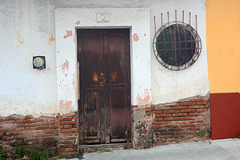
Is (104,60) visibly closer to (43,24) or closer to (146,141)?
(43,24)

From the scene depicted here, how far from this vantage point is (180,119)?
398 centimetres

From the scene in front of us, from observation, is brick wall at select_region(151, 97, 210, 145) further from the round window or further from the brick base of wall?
the brick base of wall

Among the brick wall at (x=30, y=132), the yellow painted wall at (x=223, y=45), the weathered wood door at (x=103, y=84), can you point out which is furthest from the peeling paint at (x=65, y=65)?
the yellow painted wall at (x=223, y=45)

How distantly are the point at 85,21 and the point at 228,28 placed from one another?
109 inches

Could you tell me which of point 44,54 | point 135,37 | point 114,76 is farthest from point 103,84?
point 44,54

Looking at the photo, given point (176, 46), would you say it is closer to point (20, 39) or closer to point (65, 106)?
point (65, 106)

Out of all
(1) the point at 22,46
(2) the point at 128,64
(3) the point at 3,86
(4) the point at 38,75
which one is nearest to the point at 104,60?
(2) the point at 128,64

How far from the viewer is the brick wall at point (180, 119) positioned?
3939 mm

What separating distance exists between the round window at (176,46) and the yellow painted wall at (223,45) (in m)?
0.32

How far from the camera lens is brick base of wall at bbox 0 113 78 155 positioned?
144 inches

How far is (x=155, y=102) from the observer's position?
3.92m

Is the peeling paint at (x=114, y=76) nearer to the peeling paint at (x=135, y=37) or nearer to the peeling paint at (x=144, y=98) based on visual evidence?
the peeling paint at (x=144, y=98)

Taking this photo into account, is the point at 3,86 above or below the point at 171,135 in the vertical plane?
above

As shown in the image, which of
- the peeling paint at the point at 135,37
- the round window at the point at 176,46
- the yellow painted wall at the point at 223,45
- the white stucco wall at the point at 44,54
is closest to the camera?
the white stucco wall at the point at 44,54
